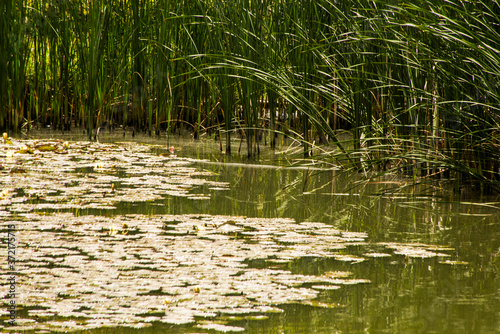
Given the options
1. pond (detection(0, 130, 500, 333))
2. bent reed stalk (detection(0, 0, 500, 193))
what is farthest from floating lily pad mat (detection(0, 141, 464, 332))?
bent reed stalk (detection(0, 0, 500, 193))

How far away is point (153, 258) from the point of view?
183 cm

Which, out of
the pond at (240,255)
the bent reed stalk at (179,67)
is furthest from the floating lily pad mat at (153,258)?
the bent reed stalk at (179,67)

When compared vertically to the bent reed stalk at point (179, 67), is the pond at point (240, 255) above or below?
below

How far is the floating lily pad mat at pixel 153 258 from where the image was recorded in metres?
1.43

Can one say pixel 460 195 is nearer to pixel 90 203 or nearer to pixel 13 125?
pixel 90 203

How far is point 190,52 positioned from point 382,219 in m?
2.49

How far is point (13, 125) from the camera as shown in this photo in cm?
479

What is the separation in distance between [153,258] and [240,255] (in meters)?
0.24

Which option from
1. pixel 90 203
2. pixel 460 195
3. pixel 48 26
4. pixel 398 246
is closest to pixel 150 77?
pixel 48 26

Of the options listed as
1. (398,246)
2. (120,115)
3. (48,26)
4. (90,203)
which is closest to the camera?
(398,246)

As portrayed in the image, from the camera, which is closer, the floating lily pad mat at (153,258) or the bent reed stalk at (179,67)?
the floating lily pad mat at (153,258)

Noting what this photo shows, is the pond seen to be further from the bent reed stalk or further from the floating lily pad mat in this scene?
the bent reed stalk

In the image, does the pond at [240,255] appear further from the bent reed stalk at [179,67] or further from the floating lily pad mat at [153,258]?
the bent reed stalk at [179,67]

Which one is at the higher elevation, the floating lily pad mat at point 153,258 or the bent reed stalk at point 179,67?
the bent reed stalk at point 179,67
